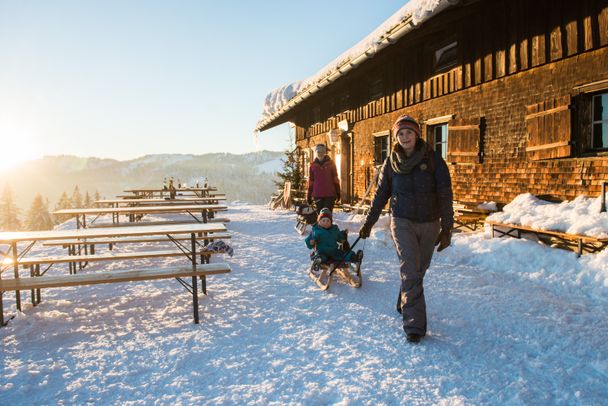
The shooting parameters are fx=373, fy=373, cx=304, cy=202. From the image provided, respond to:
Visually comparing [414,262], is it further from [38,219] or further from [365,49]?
[38,219]

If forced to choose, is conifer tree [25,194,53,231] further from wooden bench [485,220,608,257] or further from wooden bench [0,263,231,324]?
wooden bench [485,220,608,257]

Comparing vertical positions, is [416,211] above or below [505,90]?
below

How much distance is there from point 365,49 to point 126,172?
185825mm

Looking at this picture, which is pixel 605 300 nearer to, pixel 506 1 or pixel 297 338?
pixel 297 338

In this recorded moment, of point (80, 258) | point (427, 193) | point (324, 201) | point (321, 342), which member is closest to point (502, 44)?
point (324, 201)

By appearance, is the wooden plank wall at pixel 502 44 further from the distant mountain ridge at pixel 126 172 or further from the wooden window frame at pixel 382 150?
the distant mountain ridge at pixel 126 172

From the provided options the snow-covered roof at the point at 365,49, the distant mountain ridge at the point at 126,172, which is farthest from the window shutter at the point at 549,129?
the distant mountain ridge at the point at 126,172

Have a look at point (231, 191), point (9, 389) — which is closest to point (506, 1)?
point (9, 389)

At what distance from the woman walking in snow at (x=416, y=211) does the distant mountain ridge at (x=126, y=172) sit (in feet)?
440

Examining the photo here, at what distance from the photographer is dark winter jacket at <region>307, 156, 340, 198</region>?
819 cm

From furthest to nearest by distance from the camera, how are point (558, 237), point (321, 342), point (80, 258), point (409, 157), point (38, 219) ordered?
point (38, 219) < point (558, 237) < point (80, 258) < point (409, 157) < point (321, 342)

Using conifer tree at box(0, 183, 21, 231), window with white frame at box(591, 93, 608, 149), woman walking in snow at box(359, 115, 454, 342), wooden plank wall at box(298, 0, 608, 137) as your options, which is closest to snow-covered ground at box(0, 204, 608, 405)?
woman walking in snow at box(359, 115, 454, 342)

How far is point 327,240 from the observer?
18.1ft

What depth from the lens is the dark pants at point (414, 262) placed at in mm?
3547
